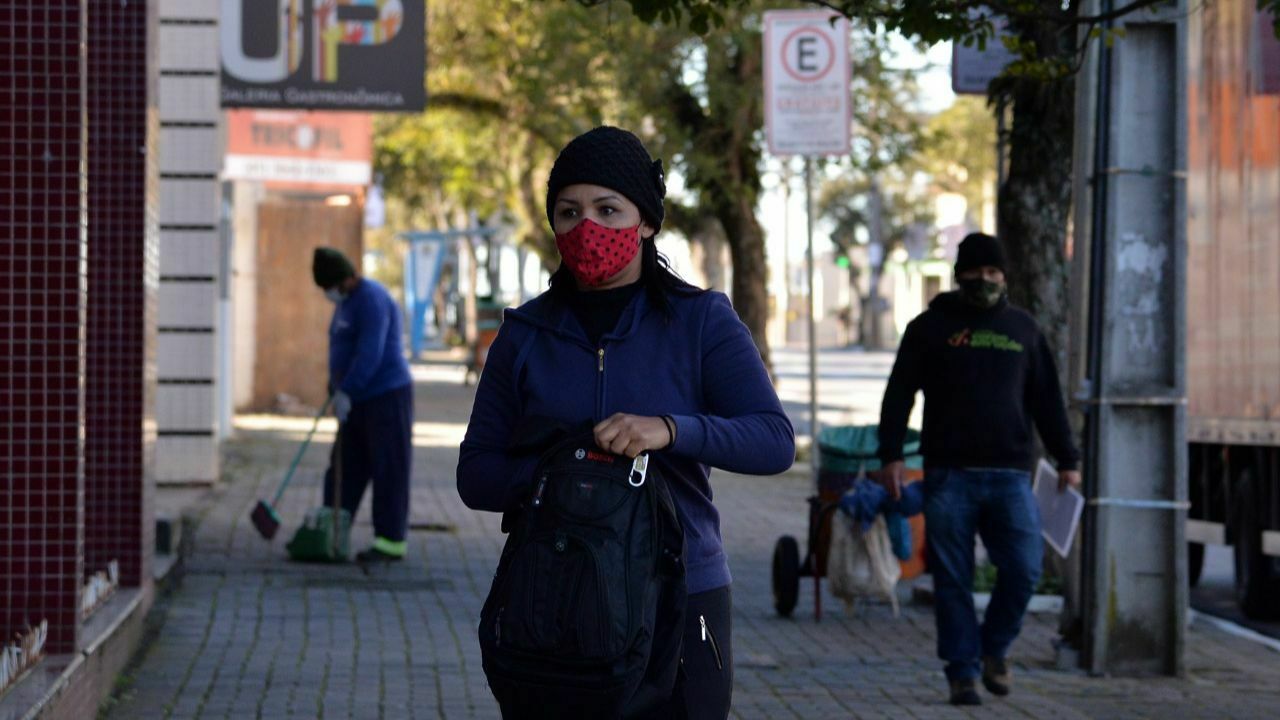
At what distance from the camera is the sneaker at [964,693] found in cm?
820

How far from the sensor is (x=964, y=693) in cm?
820

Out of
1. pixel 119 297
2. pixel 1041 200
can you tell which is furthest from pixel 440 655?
pixel 1041 200

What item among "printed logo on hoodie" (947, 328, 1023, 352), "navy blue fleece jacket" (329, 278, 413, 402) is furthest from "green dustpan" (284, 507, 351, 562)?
"printed logo on hoodie" (947, 328, 1023, 352)

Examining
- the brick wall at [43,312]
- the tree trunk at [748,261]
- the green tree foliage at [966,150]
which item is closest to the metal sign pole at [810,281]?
the tree trunk at [748,261]

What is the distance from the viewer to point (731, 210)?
23.1 m

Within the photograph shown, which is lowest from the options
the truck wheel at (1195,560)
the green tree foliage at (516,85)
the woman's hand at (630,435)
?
the truck wheel at (1195,560)

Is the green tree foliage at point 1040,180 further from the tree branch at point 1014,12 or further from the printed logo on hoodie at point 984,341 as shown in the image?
the tree branch at point 1014,12

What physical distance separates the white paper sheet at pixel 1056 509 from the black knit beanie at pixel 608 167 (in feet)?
17.0

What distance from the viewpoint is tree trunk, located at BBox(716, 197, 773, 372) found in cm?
2303

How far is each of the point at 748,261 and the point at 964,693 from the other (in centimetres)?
1506

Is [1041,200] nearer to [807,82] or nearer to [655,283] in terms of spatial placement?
[807,82]

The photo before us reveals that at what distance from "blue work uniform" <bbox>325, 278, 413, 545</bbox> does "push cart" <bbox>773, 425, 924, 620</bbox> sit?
2386 millimetres

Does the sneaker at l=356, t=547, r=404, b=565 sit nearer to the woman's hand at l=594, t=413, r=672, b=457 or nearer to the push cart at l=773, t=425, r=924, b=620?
the push cart at l=773, t=425, r=924, b=620

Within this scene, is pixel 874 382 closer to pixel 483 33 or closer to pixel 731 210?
pixel 483 33
